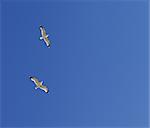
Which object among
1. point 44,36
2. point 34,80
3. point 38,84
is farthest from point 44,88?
point 44,36

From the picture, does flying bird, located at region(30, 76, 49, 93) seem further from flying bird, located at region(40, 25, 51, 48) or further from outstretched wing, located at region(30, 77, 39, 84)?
flying bird, located at region(40, 25, 51, 48)

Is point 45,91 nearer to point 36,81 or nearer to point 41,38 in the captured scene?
point 36,81

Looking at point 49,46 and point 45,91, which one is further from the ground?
point 49,46

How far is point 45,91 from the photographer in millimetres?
18156

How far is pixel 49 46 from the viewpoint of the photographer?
1831 centimetres

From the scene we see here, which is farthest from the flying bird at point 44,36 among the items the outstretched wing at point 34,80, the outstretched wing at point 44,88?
the outstretched wing at point 44,88

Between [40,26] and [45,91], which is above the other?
[40,26]

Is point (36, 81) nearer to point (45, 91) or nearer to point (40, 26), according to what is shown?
point (45, 91)

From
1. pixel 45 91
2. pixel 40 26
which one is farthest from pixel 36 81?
pixel 40 26

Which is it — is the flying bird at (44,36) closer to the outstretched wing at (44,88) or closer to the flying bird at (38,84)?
the flying bird at (38,84)

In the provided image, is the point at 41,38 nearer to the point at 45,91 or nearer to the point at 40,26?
the point at 40,26

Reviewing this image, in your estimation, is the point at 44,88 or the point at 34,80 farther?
the point at 44,88

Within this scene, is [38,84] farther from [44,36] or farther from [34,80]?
[44,36]

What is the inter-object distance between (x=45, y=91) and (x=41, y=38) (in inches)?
67.3
